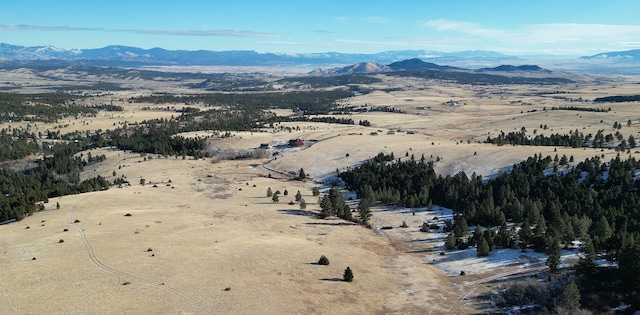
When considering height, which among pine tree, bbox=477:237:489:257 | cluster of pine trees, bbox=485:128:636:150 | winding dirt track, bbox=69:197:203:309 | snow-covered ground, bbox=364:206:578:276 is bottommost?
snow-covered ground, bbox=364:206:578:276

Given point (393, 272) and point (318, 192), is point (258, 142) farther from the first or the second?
point (393, 272)

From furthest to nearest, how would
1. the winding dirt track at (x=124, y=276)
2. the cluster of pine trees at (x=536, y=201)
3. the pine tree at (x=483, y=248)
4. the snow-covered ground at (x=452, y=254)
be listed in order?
the pine tree at (x=483, y=248) < the cluster of pine trees at (x=536, y=201) < the snow-covered ground at (x=452, y=254) < the winding dirt track at (x=124, y=276)

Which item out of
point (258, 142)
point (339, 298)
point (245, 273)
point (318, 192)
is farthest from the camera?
point (258, 142)

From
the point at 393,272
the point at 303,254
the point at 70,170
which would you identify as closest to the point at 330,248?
the point at 303,254

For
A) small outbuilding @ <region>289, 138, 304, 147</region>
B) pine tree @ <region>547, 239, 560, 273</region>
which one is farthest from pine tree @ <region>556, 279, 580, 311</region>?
small outbuilding @ <region>289, 138, 304, 147</region>

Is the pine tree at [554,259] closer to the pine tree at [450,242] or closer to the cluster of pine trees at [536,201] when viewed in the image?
the cluster of pine trees at [536,201]

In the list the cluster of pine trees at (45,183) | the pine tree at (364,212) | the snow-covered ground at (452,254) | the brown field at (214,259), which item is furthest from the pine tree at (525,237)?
the cluster of pine trees at (45,183)

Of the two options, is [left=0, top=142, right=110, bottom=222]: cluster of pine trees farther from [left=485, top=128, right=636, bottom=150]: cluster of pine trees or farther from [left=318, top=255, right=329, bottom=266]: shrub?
[left=485, top=128, right=636, bottom=150]: cluster of pine trees

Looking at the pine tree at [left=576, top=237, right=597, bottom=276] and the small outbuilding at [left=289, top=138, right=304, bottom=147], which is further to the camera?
the small outbuilding at [left=289, top=138, right=304, bottom=147]

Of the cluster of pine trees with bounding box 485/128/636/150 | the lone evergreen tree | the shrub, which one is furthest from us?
the cluster of pine trees with bounding box 485/128/636/150

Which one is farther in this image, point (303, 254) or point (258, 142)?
point (258, 142)

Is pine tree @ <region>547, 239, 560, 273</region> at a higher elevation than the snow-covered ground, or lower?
higher
